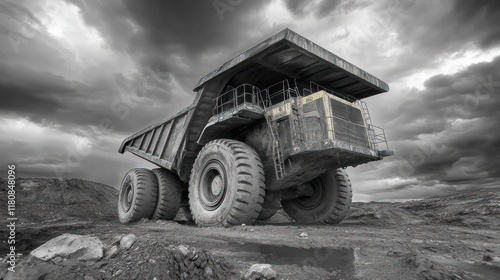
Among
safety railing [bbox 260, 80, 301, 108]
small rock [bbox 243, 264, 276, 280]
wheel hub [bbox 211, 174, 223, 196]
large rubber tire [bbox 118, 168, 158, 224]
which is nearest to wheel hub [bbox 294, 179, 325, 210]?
safety railing [bbox 260, 80, 301, 108]

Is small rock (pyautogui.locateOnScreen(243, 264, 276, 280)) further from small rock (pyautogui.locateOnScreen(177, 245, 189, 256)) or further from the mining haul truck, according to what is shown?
the mining haul truck

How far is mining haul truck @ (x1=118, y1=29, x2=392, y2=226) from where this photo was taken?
586cm

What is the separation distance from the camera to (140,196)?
9023 mm

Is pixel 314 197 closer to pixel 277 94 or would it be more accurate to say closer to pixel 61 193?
pixel 277 94

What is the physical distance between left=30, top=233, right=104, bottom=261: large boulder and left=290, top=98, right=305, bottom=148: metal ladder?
4129 millimetres

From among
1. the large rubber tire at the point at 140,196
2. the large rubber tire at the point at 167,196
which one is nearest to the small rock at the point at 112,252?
the large rubber tire at the point at 167,196

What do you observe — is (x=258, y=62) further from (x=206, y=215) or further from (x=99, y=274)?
(x=99, y=274)

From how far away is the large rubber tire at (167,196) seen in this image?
894cm

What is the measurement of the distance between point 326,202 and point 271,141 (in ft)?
9.18

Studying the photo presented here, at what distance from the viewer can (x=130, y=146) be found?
467 inches

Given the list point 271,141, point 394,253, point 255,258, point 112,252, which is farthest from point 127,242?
point 271,141

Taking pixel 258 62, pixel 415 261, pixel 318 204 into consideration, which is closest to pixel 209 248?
pixel 415 261

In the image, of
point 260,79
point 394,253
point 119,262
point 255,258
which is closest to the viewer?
point 119,262

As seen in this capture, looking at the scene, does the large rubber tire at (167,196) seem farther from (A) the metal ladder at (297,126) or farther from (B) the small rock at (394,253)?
(B) the small rock at (394,253)
